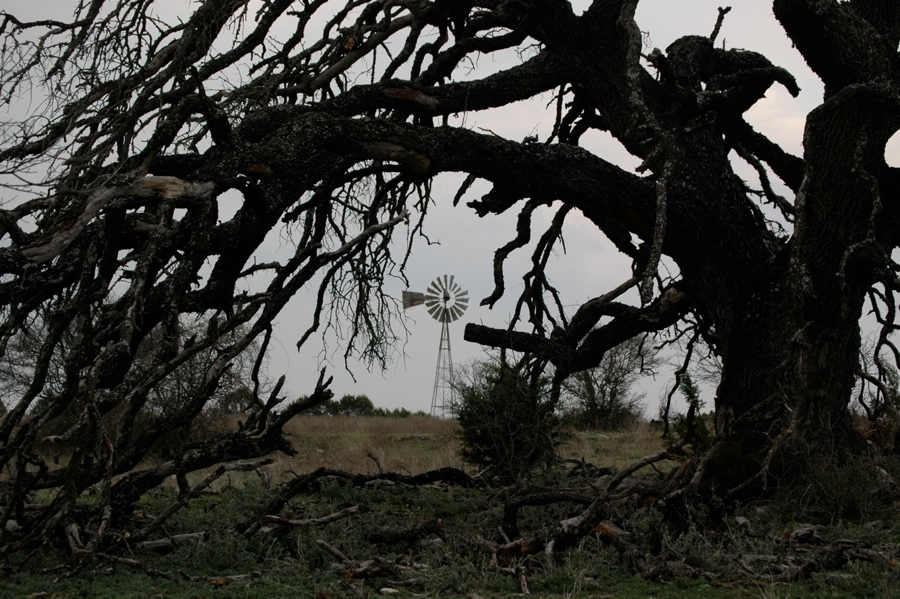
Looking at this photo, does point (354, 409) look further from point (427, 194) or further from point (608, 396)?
point (427, 194)

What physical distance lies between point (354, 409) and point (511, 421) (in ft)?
79.4

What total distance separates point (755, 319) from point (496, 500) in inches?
105

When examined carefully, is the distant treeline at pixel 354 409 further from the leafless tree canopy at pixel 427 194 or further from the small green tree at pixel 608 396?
the leafless tree canopy at pixel 427 194

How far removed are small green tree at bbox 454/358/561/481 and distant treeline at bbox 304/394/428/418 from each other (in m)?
21.0

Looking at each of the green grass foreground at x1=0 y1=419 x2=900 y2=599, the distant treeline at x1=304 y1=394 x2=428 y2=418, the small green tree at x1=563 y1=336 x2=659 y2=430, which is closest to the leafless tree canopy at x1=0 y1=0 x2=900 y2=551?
the green grass foreground at x1=0 y1=419 x2=900 y2=599

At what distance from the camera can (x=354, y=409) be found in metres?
33.4

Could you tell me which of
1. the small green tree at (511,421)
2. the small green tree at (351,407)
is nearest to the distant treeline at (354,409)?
the small green tree at (351,407)

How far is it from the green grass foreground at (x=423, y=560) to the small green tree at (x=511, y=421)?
226cm

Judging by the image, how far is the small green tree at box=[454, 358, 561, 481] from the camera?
9.44 m

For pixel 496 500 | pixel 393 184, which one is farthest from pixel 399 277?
pixel 496 500

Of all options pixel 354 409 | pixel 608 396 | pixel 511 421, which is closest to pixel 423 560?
pixel 511 421

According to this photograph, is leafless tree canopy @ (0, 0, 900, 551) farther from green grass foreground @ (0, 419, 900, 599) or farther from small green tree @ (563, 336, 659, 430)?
small green tree @ (563, 336, 659, 430)

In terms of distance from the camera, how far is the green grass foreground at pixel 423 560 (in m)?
4.39

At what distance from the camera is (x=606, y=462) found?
40.3 ft
